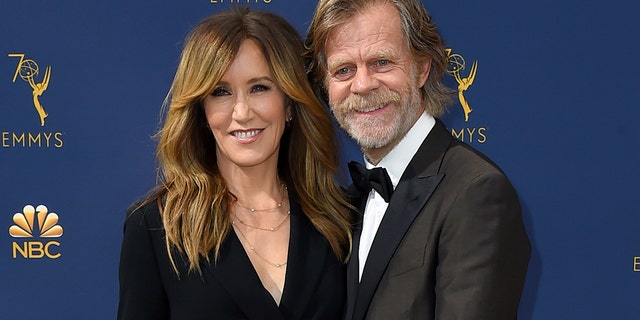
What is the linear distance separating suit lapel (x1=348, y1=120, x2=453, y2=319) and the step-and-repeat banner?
95cm

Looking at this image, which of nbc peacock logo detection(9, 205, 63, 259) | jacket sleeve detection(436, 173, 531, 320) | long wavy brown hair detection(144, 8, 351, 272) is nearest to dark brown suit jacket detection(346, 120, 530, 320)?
jacket sleeve detection(436, 173, 531, 320)

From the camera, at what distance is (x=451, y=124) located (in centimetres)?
274

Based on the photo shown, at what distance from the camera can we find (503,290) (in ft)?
5.02

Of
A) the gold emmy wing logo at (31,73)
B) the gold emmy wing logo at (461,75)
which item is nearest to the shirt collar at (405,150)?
the gold emmy wing logo at (461,75)

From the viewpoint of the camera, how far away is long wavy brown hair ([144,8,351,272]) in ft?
6.40

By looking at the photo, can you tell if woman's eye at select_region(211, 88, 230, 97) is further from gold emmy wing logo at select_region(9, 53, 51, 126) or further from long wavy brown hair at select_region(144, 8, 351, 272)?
gold emmy wing logo at select_region(9, 53, 51, 126)

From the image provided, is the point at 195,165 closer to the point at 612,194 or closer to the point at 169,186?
the point at 169,186

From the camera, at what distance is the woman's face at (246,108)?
6.45 ft

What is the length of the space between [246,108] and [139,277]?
0.53m

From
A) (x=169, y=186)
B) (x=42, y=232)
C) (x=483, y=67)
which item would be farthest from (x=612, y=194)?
(x=42, y=232)

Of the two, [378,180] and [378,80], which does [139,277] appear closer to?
[378,180]

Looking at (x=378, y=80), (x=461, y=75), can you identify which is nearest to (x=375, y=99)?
(x=378, y=80)

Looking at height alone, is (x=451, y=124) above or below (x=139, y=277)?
above

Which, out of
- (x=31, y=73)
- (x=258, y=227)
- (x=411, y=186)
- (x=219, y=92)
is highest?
(x=31, y=73)
